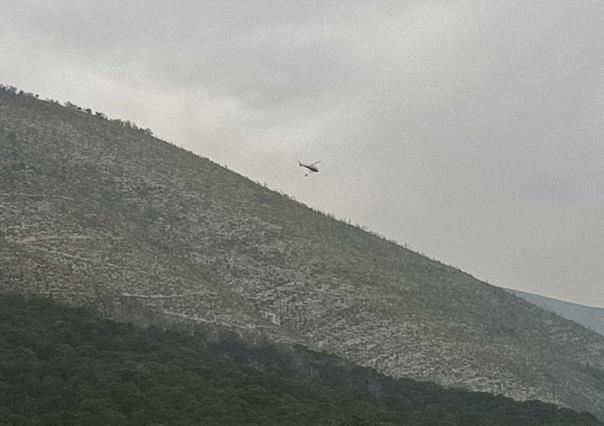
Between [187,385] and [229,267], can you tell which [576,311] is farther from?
[187,385]

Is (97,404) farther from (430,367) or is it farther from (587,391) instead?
(587,391)

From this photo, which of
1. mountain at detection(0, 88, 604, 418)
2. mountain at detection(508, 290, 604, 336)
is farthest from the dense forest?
mountain at detection(508, 290, 604, 336)

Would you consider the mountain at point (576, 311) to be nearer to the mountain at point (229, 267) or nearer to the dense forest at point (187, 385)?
the mountain at point (229, 267)

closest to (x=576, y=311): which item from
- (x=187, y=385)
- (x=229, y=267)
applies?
(x=229, y=267)

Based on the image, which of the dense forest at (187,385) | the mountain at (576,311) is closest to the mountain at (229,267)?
the dense forest at (187,385)

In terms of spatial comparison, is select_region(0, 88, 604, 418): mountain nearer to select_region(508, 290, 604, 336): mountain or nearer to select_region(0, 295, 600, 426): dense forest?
select_region(0, 295, 600, 426): dense forest
